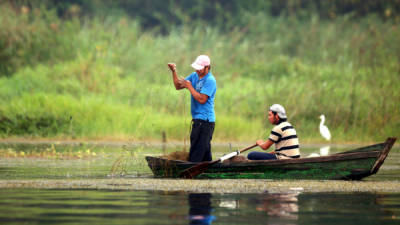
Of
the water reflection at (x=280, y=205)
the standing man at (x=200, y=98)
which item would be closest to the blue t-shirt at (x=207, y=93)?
the standing man at (x=200, y=98)

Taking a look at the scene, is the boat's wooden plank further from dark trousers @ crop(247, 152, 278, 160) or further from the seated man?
dark trousers @ crop(247, 152, 278, 160)

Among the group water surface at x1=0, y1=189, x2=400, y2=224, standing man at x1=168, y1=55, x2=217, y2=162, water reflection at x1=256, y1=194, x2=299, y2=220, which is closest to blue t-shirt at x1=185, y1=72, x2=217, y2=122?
standing man at x1=168, y1=55, x2=217, y2=162

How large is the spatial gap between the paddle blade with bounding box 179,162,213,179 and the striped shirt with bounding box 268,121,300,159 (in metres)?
0.97

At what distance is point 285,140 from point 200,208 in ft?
11.7

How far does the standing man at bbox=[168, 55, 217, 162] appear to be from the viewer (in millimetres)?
11398

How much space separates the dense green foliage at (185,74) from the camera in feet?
69.7

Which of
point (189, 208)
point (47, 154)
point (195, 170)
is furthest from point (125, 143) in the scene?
point (189, 208)

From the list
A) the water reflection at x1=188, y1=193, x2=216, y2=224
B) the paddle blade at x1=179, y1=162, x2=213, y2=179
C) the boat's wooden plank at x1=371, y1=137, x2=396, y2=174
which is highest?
the boat's wooden plank at x1=371, y1=137, x2=396, y2=174

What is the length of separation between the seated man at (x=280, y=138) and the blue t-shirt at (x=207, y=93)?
83 centimetres

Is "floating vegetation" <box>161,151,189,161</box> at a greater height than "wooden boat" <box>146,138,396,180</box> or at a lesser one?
greater

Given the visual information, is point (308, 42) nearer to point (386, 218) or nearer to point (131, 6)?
point (131, 6)

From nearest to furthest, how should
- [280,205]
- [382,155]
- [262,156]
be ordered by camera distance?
[280,205], [382,155], [262,156]

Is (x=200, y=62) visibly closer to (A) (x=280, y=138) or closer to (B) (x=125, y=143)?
(A) (x=280, y=138)

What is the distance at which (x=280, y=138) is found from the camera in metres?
11.8
